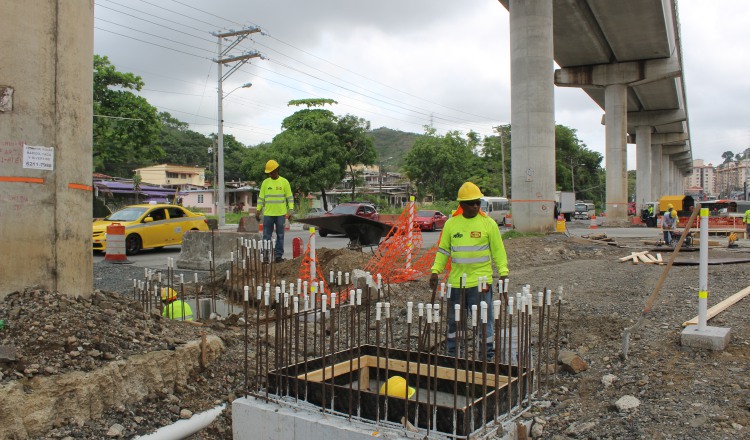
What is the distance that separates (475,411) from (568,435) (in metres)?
0.68

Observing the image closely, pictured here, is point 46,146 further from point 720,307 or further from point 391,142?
point 391,142

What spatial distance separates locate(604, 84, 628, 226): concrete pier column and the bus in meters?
6.30

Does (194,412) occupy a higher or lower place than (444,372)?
lower

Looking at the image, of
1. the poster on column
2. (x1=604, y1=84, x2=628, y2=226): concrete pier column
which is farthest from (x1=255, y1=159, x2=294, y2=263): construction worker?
(x1=604, y1=84, x2=628, y2=226): concrete pier column

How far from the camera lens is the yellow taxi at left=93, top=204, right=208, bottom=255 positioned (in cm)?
1472

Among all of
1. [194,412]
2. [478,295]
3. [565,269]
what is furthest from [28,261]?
[565,269]

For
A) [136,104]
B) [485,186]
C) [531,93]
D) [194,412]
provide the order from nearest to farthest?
[194,412], [531,93], [136,104], [485,186]

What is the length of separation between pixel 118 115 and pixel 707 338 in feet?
101

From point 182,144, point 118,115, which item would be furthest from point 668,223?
point 182,144

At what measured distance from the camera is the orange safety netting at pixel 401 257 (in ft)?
31.2

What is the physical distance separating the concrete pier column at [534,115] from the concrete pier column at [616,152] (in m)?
17.9

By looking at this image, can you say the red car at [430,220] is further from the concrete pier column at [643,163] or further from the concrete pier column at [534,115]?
the concrete pier column at [643,163]

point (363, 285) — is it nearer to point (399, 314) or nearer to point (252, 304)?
point (399, 314)

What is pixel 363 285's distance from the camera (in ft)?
25.8
